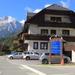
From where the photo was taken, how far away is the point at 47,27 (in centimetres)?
6806

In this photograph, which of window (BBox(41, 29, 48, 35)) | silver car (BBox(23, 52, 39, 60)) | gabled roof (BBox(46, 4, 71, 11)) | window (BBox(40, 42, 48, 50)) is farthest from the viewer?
gabled roof (BBox(46, 4, 71, 11))

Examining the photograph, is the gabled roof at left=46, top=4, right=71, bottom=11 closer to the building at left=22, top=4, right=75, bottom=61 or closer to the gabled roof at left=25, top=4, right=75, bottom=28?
the gabled roof at left=25, top=4, right=75, bottom=28

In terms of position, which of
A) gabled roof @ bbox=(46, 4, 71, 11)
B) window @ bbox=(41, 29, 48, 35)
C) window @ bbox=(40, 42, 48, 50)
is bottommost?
window @ bbox=(40, 42, 48, 50)

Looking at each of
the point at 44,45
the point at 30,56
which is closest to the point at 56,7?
the point at 44,45

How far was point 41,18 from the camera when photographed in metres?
68.0

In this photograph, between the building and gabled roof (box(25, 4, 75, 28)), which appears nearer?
the building

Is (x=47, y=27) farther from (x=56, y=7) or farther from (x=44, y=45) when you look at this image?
(x=56, y=7)

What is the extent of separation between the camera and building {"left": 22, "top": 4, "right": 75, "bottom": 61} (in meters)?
67.1

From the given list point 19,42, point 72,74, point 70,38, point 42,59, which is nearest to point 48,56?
point 42,59

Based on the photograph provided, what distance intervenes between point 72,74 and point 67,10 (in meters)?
46.6

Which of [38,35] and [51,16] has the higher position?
[51,16]

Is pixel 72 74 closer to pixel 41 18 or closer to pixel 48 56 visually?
pixel 48 56

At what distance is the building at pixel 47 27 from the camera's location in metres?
67.1

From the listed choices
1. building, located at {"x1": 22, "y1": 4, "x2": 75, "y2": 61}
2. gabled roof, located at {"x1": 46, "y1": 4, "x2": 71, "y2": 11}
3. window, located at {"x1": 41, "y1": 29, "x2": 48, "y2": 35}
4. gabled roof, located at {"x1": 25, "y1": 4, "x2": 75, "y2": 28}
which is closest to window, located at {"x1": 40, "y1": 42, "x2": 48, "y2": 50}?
building, located at {"x1": 22, "y1": 4, "x2": 75, "y2": 61}
